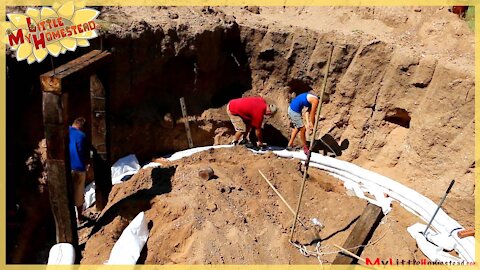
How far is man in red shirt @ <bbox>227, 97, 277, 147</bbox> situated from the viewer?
6.51 meters

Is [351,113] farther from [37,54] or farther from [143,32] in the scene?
[37,54]

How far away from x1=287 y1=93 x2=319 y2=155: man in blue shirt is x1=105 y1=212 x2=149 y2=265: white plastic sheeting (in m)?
2.76

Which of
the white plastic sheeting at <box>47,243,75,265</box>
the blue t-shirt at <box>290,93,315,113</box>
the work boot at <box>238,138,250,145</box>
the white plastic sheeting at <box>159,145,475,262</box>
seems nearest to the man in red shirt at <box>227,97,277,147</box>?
the work boot at <box>238,138,250,145</box>

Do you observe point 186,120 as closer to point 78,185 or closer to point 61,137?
point 78,185

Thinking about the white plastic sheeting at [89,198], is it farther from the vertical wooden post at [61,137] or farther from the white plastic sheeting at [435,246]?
the white plastic sheeting at [435,246]

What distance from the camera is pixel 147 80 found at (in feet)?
21.5

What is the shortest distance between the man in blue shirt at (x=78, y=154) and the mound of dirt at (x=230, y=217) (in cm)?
47

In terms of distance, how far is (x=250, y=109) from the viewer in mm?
6516

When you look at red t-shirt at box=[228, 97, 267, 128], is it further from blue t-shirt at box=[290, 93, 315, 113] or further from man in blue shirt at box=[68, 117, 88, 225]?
man in blue shirt at box=[68, 117, 88, 225]

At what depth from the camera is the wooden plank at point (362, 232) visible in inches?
204

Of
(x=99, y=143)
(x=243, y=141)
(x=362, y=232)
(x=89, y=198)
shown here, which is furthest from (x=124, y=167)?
(x=362, y=232)

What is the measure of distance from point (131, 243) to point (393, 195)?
3628 millimetres

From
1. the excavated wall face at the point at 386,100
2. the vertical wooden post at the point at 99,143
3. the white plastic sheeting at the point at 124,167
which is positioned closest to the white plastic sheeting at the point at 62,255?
the vertical wooden post at the point at 99,143

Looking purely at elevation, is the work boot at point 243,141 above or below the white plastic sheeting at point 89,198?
above
